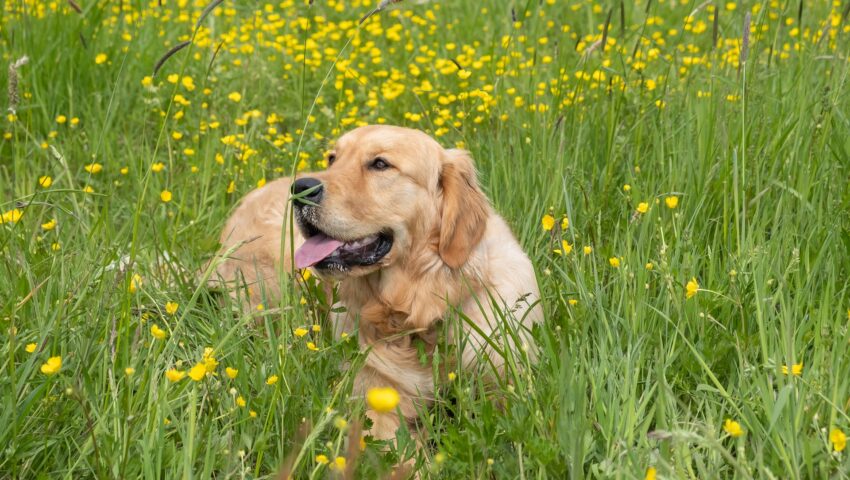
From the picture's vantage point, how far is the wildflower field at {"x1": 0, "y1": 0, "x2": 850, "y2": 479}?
2018 millimetres

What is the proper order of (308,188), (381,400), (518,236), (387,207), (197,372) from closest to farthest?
(381,400)
(197,372)
(308,188)
(387,207)
(518,236)

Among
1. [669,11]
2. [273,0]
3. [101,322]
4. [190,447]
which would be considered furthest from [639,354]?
[273,0]

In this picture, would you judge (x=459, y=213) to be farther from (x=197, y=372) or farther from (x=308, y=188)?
(x=197, y=372)

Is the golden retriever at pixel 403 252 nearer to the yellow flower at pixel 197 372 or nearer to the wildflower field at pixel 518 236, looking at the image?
the wildflower field at pixel 518 236

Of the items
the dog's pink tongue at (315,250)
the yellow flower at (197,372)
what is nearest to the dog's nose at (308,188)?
the dog's pink tongue at (315,250)

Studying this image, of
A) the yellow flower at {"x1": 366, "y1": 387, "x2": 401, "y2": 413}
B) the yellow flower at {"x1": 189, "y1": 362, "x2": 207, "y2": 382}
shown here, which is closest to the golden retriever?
the yellow flower at {"x1": 189, "y1": 362, "x2": 207, "y2": 382}

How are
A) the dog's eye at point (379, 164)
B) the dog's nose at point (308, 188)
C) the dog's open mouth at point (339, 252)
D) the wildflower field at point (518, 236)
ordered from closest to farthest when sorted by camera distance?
the wildflower field at point (518, 236) → the dog's nose at point (308, 188) → the dog's open mouth at point (339, 252) → the dog's eye at point (379, 164)

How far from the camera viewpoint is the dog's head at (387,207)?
286cm

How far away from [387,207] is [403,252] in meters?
0.16

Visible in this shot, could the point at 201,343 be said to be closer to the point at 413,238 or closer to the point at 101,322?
the point at 101,322

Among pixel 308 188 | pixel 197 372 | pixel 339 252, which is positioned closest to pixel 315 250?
pixel 339 252

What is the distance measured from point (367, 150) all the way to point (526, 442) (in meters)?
1.33

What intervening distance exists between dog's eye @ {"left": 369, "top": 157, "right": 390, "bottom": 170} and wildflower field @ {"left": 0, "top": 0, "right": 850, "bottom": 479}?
0.34m

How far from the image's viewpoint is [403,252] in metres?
2.97
